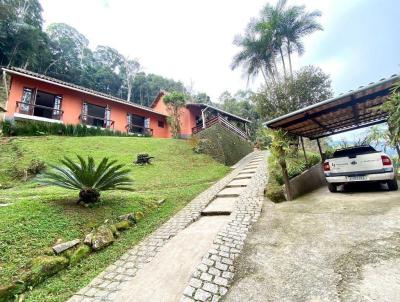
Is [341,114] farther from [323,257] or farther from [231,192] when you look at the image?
[323,257]

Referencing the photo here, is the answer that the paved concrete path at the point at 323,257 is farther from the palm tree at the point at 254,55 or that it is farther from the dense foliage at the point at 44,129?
the palm tree at the point at 254,55

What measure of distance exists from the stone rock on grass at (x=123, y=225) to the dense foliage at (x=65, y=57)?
33.0m

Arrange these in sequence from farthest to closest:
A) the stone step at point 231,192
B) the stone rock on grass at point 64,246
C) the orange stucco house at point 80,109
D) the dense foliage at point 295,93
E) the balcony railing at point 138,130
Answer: the balcony railing at point 138,130 → the dense foliage at point 295,93 → the orange stucco house at point 80,109 → the stone step at point 231,192 → the stone rock on grass at point 64,246

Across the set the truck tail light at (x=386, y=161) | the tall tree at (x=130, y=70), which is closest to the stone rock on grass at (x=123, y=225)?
the truck tail light at (x=386, y=161)

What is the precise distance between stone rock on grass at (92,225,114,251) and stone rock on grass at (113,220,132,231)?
303mm

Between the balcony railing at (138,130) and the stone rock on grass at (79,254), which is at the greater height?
the balcony railing at (138,130)

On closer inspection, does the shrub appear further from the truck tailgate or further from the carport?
the carport

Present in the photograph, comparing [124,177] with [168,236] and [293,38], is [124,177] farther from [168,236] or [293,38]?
[293,38]

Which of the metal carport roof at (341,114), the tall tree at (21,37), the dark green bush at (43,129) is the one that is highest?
the tall tree at (21,37)

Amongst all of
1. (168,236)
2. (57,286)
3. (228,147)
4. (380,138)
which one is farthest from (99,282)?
(228,147)

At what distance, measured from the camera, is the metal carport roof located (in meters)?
5.46

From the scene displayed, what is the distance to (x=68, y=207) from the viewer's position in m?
4.67

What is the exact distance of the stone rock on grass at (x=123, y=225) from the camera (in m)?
4.61

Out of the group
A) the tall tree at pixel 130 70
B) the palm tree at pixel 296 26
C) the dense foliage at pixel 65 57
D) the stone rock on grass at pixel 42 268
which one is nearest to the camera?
the stone rock on grass at pixel 42 268
